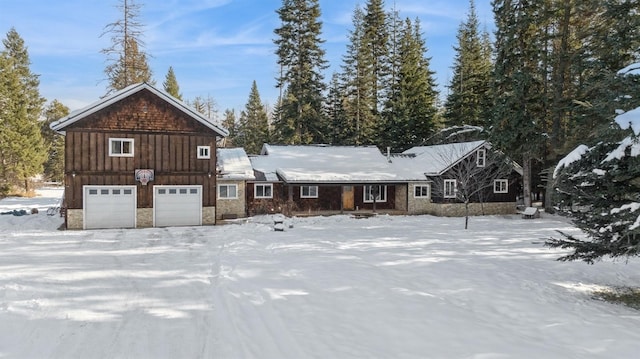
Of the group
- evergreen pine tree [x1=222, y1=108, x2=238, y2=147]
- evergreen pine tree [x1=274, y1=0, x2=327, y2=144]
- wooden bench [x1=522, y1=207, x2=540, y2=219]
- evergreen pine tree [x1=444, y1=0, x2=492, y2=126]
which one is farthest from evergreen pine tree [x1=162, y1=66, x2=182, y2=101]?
wooden bench [x1=522, y1=207, x2=540, y2=219]

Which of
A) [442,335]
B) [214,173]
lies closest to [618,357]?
[442,335]

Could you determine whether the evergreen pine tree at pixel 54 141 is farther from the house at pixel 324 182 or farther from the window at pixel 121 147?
the window at pixel 121 147

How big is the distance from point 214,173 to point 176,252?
317 inches

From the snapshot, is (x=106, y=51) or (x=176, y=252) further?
(x=106, y=51)

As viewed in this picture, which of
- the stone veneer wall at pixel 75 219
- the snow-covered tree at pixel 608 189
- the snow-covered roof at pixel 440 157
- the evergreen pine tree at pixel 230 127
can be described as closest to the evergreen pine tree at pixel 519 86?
the snow-covered roof at pixel 440 157

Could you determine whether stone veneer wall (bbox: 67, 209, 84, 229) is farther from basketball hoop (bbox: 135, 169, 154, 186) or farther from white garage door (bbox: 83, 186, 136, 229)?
basketball hoop (bbox: 135, 169, 154, 186)

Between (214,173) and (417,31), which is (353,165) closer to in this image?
(214,173)

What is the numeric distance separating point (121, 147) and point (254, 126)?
30119 mm

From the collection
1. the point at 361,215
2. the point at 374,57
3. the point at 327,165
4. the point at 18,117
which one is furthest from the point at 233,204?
the point at 18,117

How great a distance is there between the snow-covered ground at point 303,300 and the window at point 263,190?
357 inches

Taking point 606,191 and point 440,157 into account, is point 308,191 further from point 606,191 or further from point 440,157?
point 606,191

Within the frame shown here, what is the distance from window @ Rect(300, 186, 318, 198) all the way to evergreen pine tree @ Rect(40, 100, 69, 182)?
131 feet

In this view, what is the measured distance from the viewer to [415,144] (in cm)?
3797

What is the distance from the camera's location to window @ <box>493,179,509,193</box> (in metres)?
28.2
